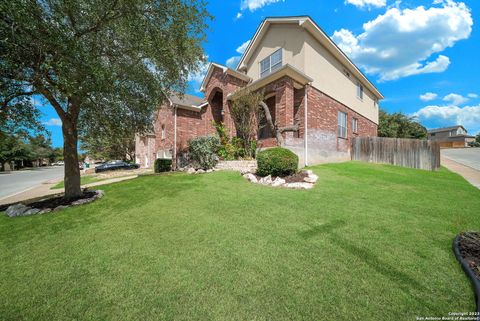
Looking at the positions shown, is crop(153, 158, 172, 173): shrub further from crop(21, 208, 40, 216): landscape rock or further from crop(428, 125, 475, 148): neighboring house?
crop(428, 125, 475, 148): neighboring house

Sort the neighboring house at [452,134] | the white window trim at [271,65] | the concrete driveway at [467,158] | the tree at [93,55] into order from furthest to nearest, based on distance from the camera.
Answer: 1. the neighboring house at [452,134]
2. the concrete driveway at [467,158]
3. the white window trim at [271,65]
4. the tree at [93,55]

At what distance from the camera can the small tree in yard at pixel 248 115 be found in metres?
11.3

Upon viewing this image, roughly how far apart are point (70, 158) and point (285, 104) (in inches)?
379

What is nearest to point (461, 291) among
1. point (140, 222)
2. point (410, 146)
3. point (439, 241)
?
point (439, 241)

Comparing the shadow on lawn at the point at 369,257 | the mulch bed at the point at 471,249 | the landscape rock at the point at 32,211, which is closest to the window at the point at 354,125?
the mulch bed at the point at 471,249

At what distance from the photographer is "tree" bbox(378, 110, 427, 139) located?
28.2 meters

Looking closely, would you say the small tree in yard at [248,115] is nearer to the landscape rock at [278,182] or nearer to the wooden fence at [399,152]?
the landscape rock at [278,182]

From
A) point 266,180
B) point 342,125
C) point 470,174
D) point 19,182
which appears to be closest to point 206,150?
point 266,180

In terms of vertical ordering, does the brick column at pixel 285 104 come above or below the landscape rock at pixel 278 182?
above

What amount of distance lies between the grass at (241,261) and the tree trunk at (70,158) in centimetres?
191

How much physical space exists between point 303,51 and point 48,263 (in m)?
13.5

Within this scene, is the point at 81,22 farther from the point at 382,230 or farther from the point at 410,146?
the point at 410,146

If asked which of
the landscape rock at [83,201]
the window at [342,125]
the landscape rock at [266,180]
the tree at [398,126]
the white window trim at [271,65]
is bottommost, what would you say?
the landscape rock at [83,201]

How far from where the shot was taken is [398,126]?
95.4 ft
